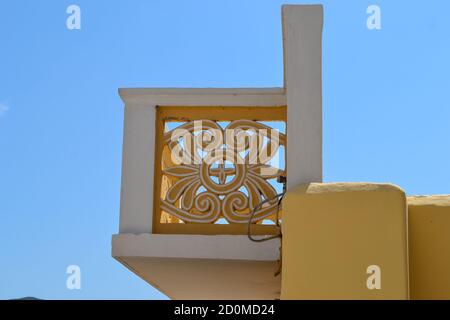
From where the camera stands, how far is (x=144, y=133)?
24.6 ft

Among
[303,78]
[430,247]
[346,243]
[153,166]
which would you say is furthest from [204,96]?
[430,247]

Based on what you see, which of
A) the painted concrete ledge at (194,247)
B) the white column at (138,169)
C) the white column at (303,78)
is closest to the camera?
the white column at (303,78)

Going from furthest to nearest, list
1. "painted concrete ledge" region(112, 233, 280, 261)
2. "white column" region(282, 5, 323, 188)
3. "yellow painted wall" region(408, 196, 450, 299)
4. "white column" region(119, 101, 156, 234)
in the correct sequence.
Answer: "white column" region(119, 101, 156, 234) < "painted concrete ledge" region(112, 233, 280, 261) < "white column" region(282, 5, 323, 188) < "yellow painted wall" region(408, 196, 450, 299)

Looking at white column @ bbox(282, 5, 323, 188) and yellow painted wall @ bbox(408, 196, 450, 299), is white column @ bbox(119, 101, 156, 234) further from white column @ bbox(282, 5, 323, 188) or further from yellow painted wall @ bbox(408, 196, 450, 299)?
yellow painted wall @ bbox(408, 196, 450, 299)

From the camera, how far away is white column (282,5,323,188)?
6488mm

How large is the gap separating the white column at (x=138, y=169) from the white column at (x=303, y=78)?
136 centimetres

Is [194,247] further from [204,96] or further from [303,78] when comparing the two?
[303,78]

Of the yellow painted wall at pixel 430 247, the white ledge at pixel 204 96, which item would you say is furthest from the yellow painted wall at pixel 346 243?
the white ledge at pixel 204 96

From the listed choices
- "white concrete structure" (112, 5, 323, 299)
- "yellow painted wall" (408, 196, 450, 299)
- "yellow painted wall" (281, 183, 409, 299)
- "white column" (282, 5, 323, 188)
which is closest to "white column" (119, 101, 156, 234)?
"white concrete structure" (112, 5, 323, 299)

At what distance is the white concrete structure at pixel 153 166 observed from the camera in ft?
21.5

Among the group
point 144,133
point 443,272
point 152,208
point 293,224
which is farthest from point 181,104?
point 443,272

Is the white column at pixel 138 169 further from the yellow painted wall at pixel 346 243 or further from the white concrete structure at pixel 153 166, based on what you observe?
the yellow painted wall at pixel 346 243

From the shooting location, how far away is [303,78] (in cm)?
655
